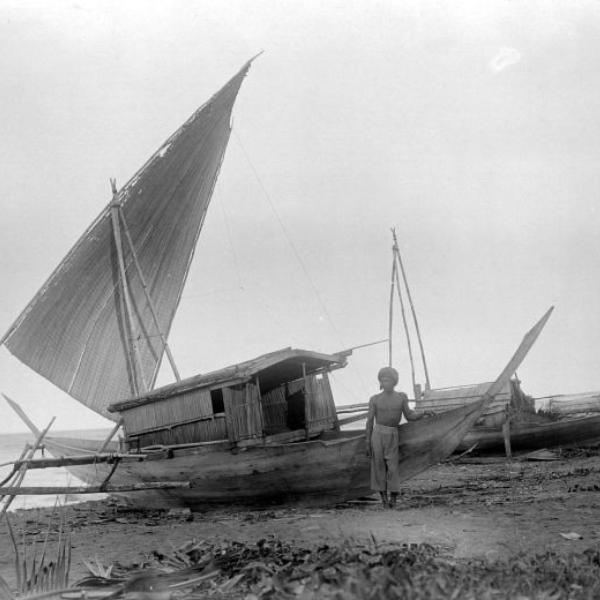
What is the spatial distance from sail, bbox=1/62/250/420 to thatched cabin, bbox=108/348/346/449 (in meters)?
3.95

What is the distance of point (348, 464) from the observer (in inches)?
300

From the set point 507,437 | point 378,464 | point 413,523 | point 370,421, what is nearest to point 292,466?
point 378,464

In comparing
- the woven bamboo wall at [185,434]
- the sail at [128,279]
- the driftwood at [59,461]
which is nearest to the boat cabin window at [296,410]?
the woven bamboo wall at [185,434]

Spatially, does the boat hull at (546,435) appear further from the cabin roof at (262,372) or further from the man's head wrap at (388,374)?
the man's head wrap at (388,374)

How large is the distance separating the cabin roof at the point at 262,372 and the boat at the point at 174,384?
0.08 ft

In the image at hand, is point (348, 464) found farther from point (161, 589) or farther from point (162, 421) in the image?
point (161, 589)

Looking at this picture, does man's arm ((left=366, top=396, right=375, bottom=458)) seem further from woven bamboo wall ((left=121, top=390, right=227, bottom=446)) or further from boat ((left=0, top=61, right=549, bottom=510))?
woven bamboo wall ((left=121, top=390, right=227, bottom=446))

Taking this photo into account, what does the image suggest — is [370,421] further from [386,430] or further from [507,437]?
[507,437]

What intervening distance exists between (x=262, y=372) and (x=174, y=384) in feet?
4.45

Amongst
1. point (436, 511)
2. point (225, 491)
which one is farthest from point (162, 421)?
point (436, 511)

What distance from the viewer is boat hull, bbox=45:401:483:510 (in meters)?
7.39

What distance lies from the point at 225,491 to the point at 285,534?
244cm

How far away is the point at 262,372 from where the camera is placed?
941cm

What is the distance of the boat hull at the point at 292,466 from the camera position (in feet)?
24.2
